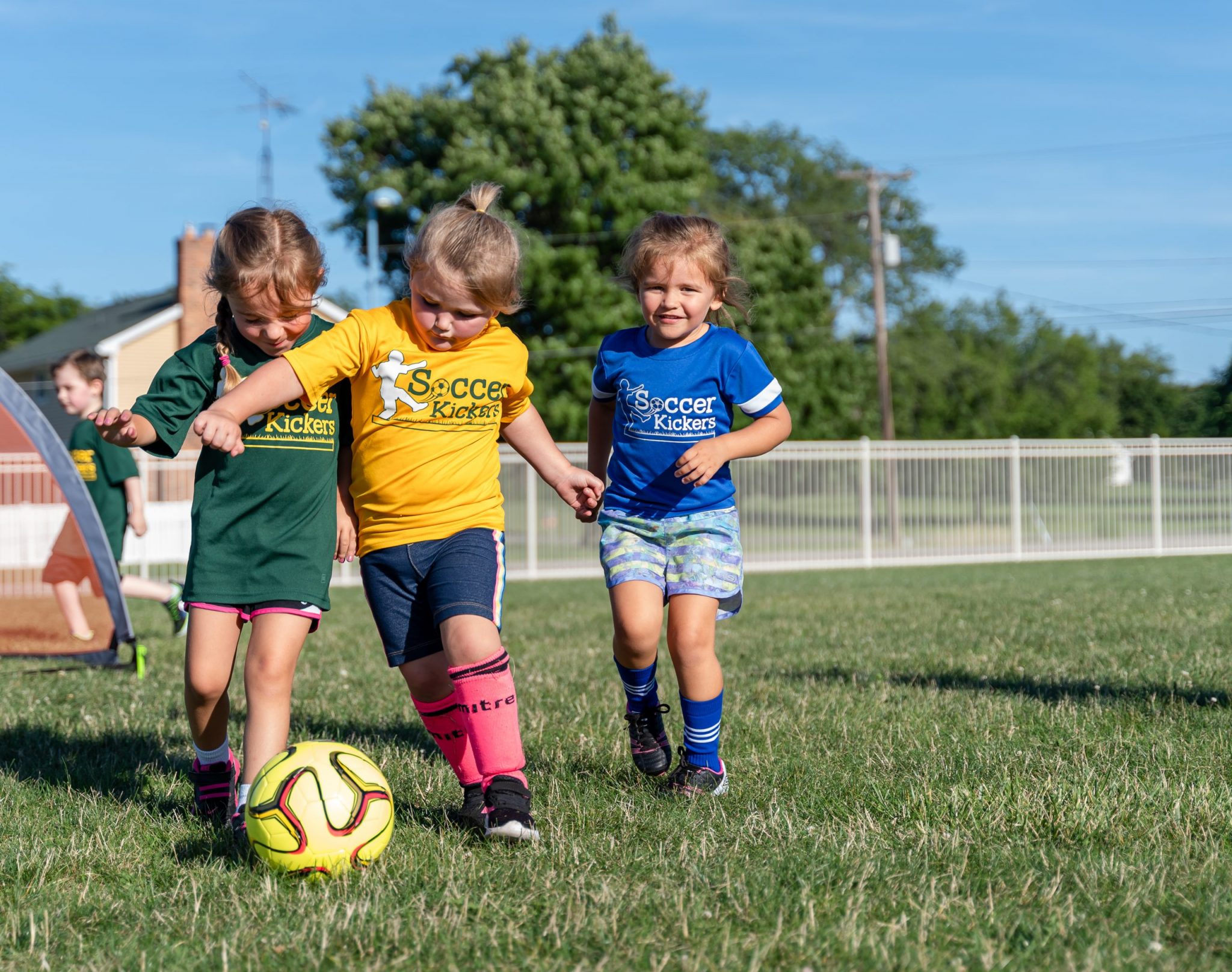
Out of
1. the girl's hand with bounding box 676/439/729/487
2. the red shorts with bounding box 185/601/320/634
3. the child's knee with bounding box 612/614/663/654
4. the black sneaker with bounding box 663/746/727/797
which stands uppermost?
the girl's hand with bounding box 676/439/729/487

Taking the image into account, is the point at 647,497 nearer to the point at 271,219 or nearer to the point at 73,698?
the point at 271,219

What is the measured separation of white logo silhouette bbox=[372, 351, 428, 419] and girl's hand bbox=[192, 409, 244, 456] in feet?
1.54

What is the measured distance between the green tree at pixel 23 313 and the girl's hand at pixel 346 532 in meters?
61.0

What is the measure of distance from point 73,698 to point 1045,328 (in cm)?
6993

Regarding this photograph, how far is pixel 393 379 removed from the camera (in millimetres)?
3613

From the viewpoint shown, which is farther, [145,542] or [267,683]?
[145,542]

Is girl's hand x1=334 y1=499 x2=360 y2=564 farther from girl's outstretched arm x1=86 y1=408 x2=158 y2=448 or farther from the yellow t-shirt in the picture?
girl's outstretched arm x1=86 y1=408 x2=158 y2=448

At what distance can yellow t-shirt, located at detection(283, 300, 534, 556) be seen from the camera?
142 inches

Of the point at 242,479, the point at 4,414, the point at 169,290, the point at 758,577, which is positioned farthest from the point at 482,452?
the point at 169,290

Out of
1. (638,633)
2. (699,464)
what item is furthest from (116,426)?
(638,633)

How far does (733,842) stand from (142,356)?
1221 inches

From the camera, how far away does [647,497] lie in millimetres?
4277

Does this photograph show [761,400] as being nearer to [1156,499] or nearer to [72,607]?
[72,607]

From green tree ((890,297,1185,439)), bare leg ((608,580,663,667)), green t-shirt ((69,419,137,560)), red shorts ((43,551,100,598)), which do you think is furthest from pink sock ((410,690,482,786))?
green tree ((890,297,1185,439))
